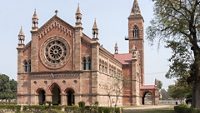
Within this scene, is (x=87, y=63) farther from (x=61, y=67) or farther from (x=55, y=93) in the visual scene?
(x=55, y=93)

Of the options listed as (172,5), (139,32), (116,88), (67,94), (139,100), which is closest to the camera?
(172,5)

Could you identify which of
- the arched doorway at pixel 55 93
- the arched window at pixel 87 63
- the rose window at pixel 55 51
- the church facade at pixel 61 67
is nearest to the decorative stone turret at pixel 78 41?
→ the church facade at pixel 61 67

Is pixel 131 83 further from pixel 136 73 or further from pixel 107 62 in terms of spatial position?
pixel 107 62

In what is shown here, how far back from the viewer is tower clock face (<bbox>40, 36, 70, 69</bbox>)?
6594cm

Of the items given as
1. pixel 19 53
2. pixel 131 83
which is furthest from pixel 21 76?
pixel 131 83

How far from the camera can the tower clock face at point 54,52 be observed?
216 feet

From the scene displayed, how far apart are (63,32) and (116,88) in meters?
17.3

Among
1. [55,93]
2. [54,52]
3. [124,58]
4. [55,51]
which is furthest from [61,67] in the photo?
[124,58]

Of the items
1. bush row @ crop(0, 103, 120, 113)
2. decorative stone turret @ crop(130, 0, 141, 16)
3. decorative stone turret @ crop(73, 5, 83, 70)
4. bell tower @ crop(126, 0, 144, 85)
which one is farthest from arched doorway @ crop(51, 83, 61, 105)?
decorative stone turret @ crop(130, 0, 141, 16)

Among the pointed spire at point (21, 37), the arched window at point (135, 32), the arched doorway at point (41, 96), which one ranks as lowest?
the arched doorway at point (41, 96)

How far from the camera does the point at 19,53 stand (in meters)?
69.1

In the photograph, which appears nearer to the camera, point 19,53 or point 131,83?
point 19,53

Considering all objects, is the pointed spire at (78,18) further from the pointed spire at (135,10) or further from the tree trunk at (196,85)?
the pointed spire at (135,10)

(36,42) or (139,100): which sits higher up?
(36,42)
